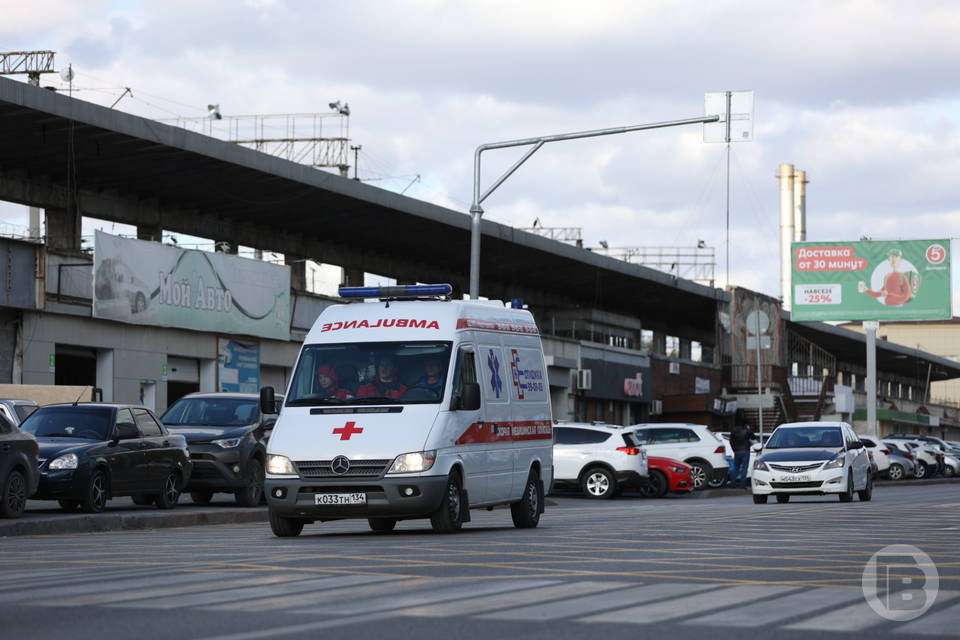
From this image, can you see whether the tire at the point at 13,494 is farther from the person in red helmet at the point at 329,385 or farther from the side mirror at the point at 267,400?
the person in red helmet at the point at 329,385

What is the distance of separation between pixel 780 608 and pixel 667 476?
2647 centimetres

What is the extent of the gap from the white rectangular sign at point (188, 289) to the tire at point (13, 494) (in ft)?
53.6

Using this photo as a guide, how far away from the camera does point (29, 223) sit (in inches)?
1865

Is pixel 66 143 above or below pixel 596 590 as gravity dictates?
above

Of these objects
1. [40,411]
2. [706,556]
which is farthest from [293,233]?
[706,556]

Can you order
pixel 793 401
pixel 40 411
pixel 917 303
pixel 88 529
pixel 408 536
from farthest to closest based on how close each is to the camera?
pixel 793 401
pixel 917 303
pixel 40 411
pixel 88 529
pixel 408 536

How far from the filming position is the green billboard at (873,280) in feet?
197

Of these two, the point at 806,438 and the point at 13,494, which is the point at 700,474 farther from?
the point at 13,494

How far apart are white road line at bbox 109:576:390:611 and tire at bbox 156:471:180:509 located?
12.7 metres

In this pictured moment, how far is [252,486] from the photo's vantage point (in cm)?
2616

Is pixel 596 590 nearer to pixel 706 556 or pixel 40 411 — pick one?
pixel 706 556

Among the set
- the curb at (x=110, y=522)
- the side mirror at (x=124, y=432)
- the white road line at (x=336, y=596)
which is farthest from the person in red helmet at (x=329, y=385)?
the white road line at (x=336, y=596)

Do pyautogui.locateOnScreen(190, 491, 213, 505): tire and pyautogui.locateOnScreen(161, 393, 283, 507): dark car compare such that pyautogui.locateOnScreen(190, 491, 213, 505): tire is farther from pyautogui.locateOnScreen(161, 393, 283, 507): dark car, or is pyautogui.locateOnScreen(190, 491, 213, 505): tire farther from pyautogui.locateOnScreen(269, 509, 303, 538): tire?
pyautogui.locateOnScreen(269, 509, 303, 538): tire

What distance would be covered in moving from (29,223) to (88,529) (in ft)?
94.9
